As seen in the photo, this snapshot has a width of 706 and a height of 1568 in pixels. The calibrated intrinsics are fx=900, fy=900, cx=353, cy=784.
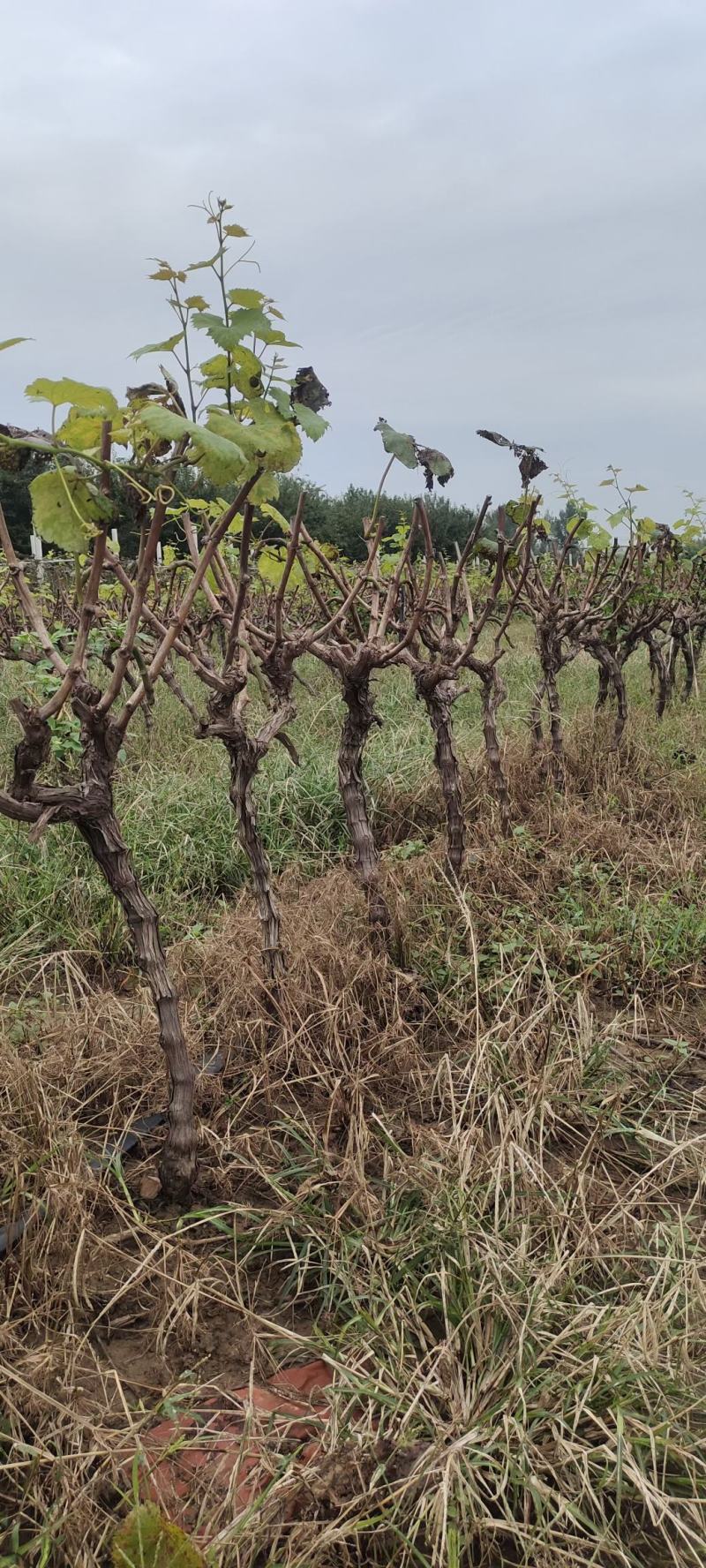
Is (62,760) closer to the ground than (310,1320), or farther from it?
farther from it

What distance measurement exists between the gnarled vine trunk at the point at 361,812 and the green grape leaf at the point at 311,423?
1248 millimetres

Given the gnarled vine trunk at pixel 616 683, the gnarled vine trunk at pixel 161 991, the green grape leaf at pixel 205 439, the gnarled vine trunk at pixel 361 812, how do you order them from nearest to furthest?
the green grape leaf at pixel 205 439 < the gnarled vine trunk at pixel 161 991 < the gnarled vine trunk at pixel 361 812 < the gnarled vine trunk at pixel 616 683

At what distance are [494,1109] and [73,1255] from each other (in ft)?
3.35

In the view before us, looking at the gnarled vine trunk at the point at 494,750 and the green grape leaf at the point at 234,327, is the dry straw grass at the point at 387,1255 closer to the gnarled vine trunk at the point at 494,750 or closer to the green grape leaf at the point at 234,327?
the gnarled vine trunk at the point at 494,750

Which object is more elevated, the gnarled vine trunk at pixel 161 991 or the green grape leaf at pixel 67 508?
the green grape leaf at pixel 67 508

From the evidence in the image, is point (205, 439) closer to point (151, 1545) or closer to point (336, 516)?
point (151, 1545)

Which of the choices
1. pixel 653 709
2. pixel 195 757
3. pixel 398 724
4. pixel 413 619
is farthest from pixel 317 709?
pixel 413 619

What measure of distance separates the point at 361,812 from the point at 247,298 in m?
1.70

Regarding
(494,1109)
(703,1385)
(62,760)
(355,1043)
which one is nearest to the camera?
(703,1385)

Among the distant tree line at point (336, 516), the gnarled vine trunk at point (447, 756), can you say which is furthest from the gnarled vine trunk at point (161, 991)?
the distant tree line at point (336, 516)

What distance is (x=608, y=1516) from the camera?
4.60ft

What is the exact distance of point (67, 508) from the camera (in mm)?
1486

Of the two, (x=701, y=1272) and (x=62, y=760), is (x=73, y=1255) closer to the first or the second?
(x=701, y=1272)

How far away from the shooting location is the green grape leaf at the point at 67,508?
145 cm
